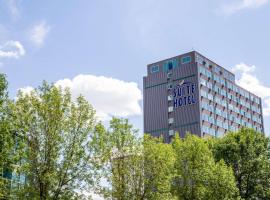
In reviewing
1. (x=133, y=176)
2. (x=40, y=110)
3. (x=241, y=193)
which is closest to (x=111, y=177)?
(x=133, y=176)

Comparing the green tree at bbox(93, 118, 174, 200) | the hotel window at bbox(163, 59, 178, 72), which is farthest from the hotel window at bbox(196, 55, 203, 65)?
the green tree at bbox(93, 118, 174, 200)

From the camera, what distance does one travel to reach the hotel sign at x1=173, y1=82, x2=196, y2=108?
114 meters

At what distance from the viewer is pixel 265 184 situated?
52.5 metres

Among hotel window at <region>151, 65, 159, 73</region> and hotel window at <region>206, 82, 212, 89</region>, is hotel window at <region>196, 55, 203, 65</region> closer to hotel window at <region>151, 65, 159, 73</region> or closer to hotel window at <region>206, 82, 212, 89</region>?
hotel window at <region>206, 82, 212, 89</region>

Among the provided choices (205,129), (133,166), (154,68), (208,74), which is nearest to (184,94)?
(208,74)

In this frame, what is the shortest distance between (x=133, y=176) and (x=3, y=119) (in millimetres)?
12772

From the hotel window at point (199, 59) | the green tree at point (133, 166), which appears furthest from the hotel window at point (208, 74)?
the green tree at point (133, 166)

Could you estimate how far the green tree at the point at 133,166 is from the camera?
36375 millimetres

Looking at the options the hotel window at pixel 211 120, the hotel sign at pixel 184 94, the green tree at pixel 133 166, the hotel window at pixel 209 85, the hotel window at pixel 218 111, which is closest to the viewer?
the green tree at pixel 133 166

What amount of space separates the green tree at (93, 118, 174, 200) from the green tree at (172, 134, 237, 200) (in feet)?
21.4

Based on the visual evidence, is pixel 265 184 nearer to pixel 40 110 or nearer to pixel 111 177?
pixel 111 177

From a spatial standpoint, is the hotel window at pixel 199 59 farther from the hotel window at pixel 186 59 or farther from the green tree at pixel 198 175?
the green tree at pixel 198 175


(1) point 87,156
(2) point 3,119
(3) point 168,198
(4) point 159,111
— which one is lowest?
(3) point 168,198

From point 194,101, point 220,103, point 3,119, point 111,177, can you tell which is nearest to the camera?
point 3,119
